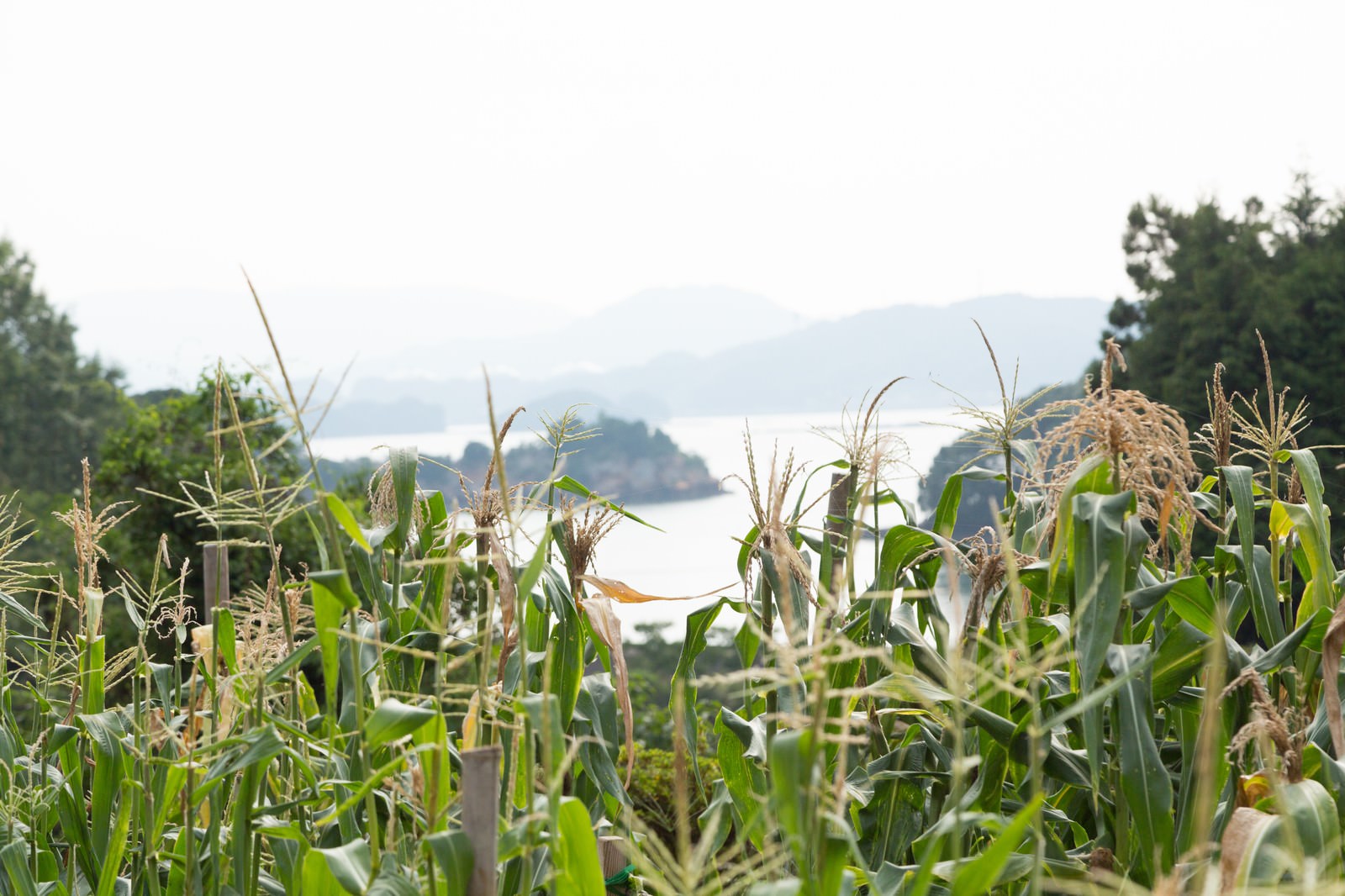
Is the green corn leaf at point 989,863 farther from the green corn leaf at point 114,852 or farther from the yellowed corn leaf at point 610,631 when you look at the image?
the green corn leaf at point 114,852

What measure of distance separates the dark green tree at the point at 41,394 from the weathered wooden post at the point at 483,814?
17.7 meters

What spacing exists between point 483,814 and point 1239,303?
1155cm


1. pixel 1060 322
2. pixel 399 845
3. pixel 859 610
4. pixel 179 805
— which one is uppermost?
pixel 1060 322

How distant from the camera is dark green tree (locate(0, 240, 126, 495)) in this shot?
1703cm

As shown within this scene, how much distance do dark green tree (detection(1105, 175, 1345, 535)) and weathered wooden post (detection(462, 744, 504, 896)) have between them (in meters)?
8.76

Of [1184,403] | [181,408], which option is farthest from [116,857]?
[1184,403]

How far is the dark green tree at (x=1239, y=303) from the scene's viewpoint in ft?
31.4

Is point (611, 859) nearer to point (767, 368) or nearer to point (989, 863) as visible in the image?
point (989, 863)

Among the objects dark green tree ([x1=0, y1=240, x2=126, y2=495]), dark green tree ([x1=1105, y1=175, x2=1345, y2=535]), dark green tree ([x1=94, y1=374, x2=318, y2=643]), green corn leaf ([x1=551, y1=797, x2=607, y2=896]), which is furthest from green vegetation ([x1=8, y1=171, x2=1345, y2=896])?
dark green tree ([x1=0, y1=240, x2=126, y2=495])

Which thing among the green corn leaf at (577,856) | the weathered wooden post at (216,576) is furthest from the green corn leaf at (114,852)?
the green corn leaf at (577,856)

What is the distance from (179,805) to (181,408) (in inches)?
196

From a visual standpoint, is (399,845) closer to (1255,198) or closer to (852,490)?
(852,490)

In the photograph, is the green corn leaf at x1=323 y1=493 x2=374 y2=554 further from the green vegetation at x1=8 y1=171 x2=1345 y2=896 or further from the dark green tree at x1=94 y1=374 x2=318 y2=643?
the dark green tree at x1=94 y1=374 x2=318 y2=643

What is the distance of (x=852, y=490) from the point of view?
1532 millimetres
